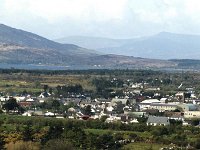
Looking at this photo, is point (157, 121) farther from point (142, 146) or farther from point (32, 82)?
point (32, 82)

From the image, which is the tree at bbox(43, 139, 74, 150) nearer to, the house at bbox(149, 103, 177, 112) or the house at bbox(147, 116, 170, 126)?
the house at bbox(147, 116, 170, 126)

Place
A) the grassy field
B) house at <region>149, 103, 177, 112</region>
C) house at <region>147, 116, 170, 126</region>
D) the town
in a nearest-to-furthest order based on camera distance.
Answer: house at <region>147, 116, 170, 126</region>, the town, house at <region>149, 103, 177, 112</region>, the grassy field

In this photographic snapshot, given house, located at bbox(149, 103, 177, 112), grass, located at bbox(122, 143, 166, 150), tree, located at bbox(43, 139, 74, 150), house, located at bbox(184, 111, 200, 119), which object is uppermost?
tree, located at bbox(43, 139, 74, 150)

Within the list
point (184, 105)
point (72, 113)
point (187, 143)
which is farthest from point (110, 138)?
point (184, 105)

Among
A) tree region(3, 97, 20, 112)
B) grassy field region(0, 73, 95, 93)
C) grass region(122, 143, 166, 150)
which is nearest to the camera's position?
grass region(122, 143, 166, 150)

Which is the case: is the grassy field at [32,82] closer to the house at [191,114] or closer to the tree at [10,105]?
the tree at [10,105]

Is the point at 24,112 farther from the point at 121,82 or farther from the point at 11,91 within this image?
the point at 121,82

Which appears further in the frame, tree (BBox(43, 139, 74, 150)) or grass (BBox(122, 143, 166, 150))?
grass (BBox(122, 143, 166, 150))

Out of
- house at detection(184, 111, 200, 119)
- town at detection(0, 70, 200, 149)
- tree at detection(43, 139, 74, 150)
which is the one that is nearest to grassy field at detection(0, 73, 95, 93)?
town at detection(0, 70, 200, 149)

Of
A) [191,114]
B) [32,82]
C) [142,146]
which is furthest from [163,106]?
[32,82]
